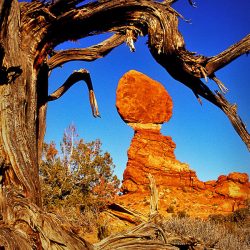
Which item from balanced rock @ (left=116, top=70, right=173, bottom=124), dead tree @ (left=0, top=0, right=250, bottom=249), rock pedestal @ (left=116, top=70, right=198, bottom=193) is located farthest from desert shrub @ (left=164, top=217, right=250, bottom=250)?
balanced rock @ (left=116, top=70, right=173, bottom=124)

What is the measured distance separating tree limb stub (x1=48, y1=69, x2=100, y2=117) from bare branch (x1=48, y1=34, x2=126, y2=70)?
59cm

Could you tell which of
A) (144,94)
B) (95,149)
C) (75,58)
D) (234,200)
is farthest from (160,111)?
(75,58)

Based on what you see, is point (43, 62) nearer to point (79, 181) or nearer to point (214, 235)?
point (214, 235)

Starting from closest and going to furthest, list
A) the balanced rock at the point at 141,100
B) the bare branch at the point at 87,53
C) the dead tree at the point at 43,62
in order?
1. the dead tree at the point at 43,62
2. the bare branch at the point at 87,53
3. the balanced rock at the point at 141,100

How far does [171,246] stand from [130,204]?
2427 centimetres

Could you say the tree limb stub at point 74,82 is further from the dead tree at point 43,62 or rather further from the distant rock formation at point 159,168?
the distant rock formation at point 159,168

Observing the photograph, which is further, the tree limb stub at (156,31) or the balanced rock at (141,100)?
the balanced rock at (141,100)

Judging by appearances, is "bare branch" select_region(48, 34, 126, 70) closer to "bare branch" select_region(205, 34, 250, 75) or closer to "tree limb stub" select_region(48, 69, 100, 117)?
"tree limb stub" select_region(48, 69, 100, 117)

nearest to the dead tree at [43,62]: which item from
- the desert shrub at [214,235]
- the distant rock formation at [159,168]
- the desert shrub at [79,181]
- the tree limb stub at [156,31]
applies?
the tree limb stub at [156,31]

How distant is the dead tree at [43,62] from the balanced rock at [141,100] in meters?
33.6

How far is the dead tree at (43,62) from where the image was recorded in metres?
3.51

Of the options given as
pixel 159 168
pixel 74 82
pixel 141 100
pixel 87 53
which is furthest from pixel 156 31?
pixel 141 100

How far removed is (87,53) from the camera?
4.93 meters

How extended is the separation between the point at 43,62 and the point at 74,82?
1141mm
